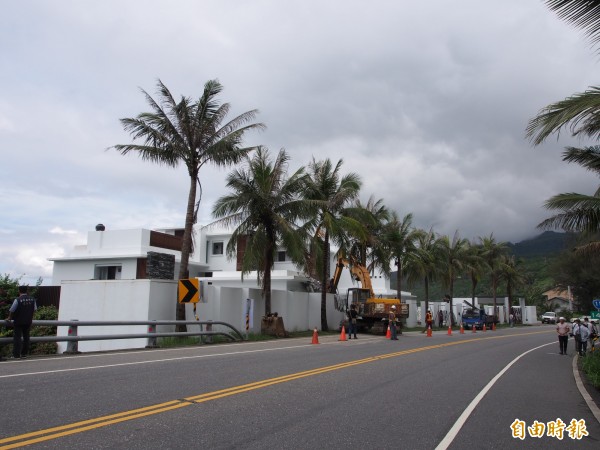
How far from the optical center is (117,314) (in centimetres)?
2238

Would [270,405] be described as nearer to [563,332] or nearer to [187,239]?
[187,239]

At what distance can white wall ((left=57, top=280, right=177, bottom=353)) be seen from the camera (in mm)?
21859

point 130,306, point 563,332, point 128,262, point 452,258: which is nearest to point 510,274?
point 452,258

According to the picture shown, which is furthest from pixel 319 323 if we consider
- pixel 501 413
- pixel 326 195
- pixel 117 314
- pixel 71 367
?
pixel 501 413

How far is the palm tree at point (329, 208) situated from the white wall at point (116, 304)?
10513 millimetres

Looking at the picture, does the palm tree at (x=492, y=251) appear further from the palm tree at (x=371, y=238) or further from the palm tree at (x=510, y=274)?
the palm tree at (x=371, y=238)

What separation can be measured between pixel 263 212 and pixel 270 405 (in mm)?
18852

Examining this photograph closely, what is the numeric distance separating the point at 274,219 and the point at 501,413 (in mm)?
18808

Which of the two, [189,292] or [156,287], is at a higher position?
[156,287]

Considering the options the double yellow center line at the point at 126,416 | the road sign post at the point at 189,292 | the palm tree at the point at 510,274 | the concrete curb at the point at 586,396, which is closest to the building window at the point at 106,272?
the road sign post at the point at 189,292

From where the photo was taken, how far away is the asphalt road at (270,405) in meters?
6.29

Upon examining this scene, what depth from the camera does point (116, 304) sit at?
22438 mm

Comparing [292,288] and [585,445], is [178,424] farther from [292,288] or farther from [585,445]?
[292,288]

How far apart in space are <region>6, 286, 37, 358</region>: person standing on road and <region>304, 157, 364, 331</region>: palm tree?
1871 centimetres
